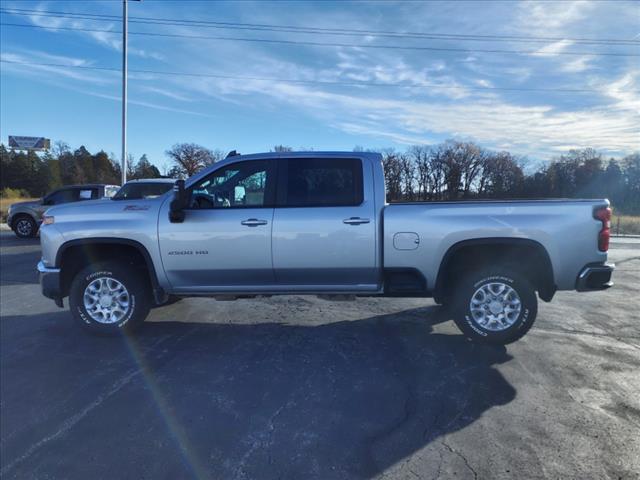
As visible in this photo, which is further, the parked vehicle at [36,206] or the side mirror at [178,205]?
the parked vehicle at [36,206]

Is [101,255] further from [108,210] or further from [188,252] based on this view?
[188,252]

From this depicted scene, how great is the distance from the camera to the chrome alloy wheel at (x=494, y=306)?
14.3 feet

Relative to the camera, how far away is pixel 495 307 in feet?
14.4

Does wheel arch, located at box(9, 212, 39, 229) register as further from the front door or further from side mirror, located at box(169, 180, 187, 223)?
side mirror, located at box(169, 180, 187, 223)

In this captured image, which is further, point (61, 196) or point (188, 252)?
point (61, 196)

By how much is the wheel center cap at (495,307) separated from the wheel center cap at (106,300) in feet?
A: 14.1

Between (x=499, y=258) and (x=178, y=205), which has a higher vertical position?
(x=178, y=205)

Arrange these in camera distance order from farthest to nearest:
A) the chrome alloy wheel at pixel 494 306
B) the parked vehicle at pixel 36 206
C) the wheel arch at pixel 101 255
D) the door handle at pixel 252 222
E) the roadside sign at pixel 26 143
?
the roadside sign at pixel 26 143 → the parked vehicle at pixel 36 206 → the wheel arch at pixel 101 255 → the door handle at pixel 252 222 → the chrome alloy wheel at pixel 494 306

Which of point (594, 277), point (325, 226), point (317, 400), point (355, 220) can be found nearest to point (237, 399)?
point (317, 400)

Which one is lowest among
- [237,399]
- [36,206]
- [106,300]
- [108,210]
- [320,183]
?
[237,399]

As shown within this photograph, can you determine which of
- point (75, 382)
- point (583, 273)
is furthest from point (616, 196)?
point (75, 382)

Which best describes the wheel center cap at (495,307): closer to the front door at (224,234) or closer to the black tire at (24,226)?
the front door at (224,234)

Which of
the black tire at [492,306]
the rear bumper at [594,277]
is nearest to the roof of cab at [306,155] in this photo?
the black tire at [492,306]

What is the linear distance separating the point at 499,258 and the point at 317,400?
→ 100 inches
